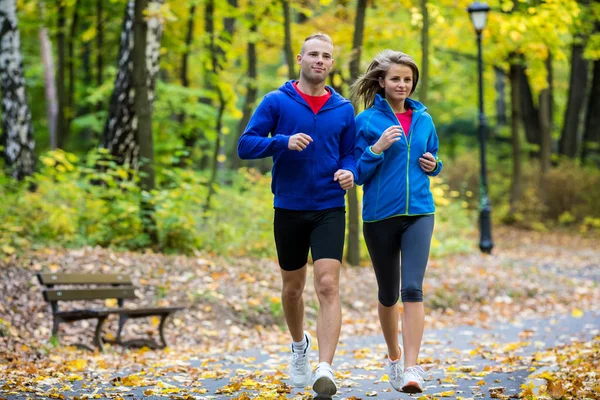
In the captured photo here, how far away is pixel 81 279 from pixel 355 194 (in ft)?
20.1

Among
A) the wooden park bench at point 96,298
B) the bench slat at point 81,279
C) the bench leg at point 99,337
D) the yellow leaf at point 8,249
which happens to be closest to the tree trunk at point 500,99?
the yellow leaf at point 8,249

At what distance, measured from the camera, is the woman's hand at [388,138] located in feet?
16.4

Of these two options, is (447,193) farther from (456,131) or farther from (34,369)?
(34,369)

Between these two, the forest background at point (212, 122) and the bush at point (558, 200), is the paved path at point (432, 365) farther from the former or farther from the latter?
the bush at point (558, 200)

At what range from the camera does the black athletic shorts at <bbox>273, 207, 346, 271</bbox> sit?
5.17 m

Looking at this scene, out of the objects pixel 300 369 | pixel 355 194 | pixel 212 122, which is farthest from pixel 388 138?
pixel 212 122

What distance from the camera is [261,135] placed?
17.3 ft

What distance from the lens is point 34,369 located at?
6.77 m

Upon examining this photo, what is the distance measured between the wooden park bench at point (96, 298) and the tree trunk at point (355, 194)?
5208mm

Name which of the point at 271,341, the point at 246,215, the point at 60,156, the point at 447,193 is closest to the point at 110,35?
the point at 447,193

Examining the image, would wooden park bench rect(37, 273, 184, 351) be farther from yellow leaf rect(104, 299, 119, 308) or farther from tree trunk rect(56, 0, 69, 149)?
tree trunk rect(56, 0, 69, 149)

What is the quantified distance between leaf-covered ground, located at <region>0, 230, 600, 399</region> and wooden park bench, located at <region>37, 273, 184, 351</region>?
21cm

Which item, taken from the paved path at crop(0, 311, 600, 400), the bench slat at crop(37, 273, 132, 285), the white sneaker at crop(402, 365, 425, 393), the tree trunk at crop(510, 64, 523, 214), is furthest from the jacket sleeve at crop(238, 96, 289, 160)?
the tree trunk at crop(510, 64, 523, 214)

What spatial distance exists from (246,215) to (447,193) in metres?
13.8
